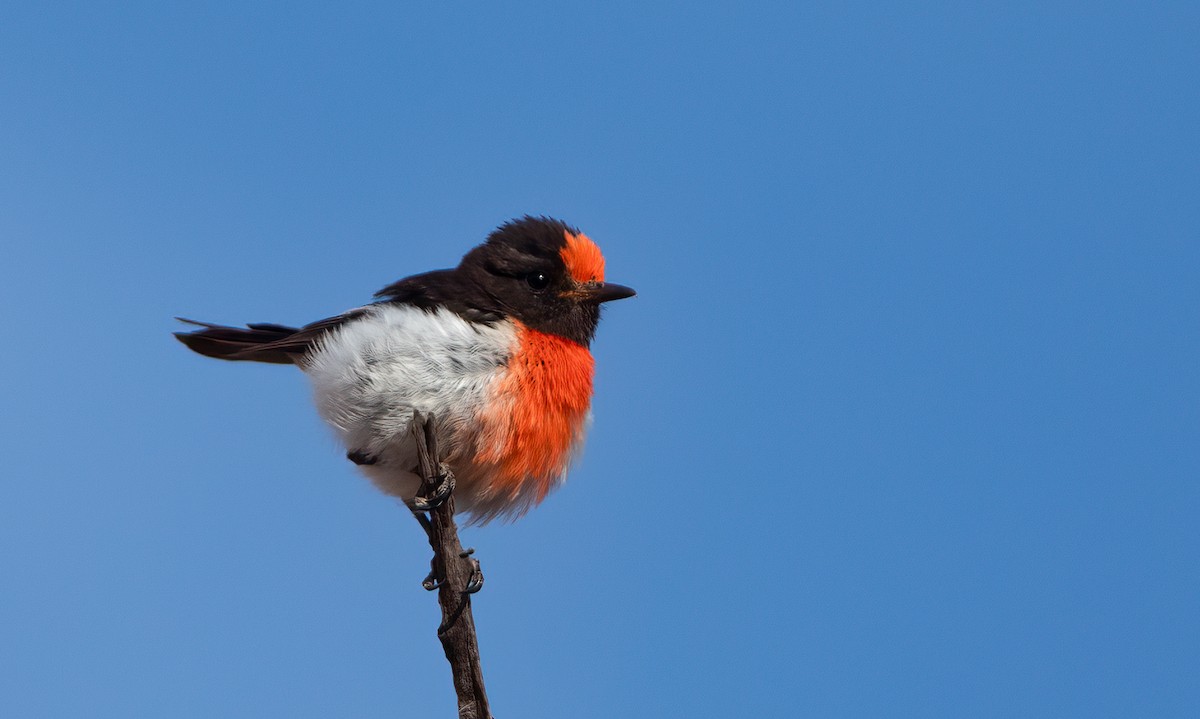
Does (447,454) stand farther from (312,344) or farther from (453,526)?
(312,344)

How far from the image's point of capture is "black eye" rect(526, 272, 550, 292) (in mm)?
6227

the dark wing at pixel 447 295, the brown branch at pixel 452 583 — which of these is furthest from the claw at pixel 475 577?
the dark wing at pixel 447 295

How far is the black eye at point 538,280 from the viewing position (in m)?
6.23

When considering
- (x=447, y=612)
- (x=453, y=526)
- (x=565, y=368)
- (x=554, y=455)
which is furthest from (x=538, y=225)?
(x=447, y=612)

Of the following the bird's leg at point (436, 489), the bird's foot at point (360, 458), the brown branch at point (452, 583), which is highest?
the bird's foot at point (360, 458)

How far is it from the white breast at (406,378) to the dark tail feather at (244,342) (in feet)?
2.77

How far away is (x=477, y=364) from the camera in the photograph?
549 centimetres

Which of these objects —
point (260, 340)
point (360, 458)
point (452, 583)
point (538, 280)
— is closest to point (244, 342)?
point (260, 340)

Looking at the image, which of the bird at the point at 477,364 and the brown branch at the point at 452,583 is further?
the bird at the point at 477,364

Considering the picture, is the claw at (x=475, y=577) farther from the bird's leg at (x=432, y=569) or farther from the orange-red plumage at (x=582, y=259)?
the orange-red plumage at (x=582, y=259)

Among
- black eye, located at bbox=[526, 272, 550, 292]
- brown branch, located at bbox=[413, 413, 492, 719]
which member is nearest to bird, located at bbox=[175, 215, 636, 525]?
black eye, located at bbox=[526, 272, 550, 292]

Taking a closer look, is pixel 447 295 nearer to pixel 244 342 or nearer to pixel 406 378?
pixel 406 378

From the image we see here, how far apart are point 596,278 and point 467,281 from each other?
797mm

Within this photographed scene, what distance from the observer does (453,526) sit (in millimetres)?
5320
